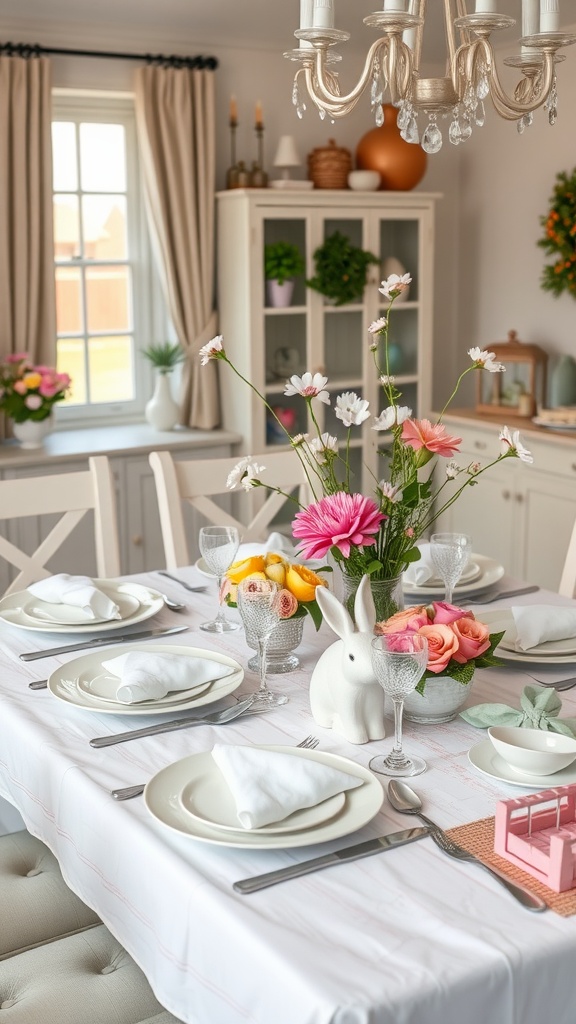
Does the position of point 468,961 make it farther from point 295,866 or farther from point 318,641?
point 318,641

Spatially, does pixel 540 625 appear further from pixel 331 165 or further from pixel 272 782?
pixel 331 165

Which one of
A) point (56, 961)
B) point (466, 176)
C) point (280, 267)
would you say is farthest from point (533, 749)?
point (466, 176)

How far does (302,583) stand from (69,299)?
295 centimetres

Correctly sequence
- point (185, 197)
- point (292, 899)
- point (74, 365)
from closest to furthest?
point (292, 899)
point (185, 197)
point (74, 365)

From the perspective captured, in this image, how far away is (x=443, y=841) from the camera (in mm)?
1279

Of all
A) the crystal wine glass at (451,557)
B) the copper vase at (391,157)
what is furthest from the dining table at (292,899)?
the copper vase at (391,157)

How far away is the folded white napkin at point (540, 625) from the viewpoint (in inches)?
75.1

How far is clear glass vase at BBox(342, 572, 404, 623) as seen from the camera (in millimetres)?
1743

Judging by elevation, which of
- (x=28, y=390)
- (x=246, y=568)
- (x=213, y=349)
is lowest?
(x=246, y=568)

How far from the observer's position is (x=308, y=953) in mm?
1070

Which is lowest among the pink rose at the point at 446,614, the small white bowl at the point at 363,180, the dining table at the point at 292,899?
the dining table at the point at 292,899

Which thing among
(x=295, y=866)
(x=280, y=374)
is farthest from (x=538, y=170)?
(x=295, y=866)

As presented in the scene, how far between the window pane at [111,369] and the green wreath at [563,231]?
1.74 meters

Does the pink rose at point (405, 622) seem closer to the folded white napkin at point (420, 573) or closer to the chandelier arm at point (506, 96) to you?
the folded white napkin at point (420, 573)
